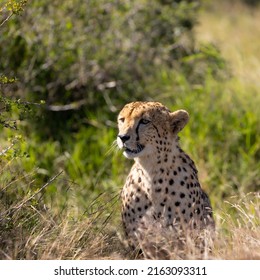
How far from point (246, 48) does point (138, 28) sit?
15.3ft

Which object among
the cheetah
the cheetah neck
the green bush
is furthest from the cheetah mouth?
the green bush

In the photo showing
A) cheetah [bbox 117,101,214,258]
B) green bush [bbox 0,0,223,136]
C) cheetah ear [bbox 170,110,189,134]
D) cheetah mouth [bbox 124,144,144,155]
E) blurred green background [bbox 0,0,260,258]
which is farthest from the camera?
green bush [bbox 0,0,223,136]

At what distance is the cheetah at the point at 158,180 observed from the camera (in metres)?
5.39

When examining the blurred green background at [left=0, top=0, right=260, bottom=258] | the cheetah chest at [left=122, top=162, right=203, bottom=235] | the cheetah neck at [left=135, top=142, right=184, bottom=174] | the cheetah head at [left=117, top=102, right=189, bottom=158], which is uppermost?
the cheetah head at [left=117, top=102, right=189, bottom=158]

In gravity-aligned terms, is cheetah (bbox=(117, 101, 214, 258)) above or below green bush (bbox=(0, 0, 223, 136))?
above

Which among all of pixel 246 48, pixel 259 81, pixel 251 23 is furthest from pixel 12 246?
pixel 251 23

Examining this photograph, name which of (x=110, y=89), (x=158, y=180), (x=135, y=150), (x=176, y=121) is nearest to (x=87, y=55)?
(x=110, y=89)

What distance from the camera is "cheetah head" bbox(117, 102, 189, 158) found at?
5293 mm

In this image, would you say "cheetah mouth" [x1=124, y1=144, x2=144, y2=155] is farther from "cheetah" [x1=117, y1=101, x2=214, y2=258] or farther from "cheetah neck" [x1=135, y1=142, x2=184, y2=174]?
"cheetah neck" [x1=135, y1=142, x2=184, y2=174]

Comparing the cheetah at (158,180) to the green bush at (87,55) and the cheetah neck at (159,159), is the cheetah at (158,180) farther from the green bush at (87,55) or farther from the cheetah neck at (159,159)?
the green bush at (87,55)

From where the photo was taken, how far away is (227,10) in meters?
18.4

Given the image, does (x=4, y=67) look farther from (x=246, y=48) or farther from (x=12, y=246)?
(x=246, y=48)

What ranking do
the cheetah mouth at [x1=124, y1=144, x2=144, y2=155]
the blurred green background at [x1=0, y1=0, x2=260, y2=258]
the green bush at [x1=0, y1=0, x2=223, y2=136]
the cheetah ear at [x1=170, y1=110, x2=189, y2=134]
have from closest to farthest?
the cheetah mouth at [x1=124, y1=144, x2=144, y2=155], the cheetah ear at [x1=170, y1=110, x2=189, y2=134], the blurred green background at [x1=0, y1=0, x2=260, y2=258], the green bush at [x1=0, y1=0, x2=223, y2=136]

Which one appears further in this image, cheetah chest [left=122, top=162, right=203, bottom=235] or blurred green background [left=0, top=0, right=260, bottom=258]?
blurred green background [left=0, top=0, right=260, bottom=258]
